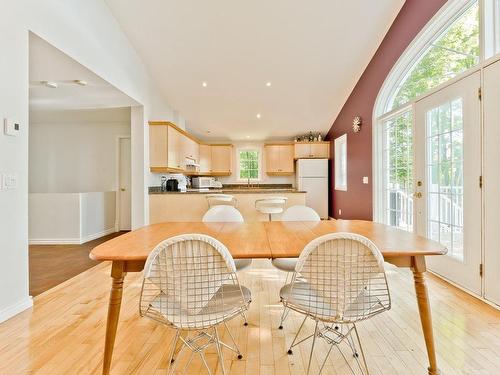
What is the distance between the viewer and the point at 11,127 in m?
2.14

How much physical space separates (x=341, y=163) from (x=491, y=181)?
4081 millimetres

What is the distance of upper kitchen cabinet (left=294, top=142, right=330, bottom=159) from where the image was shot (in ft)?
22.7

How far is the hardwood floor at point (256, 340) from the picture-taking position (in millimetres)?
1543

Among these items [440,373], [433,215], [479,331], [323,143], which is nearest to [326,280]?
[440,373]

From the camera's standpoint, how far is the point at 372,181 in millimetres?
4543

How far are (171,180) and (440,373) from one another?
4.45 metres

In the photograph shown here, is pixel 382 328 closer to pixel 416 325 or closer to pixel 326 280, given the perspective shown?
pixel 416 325

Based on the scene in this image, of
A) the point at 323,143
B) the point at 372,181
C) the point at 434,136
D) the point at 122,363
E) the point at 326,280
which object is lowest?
the point at 122,363

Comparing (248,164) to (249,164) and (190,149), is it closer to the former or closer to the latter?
(249,164)

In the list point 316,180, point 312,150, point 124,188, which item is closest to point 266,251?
point 124,188

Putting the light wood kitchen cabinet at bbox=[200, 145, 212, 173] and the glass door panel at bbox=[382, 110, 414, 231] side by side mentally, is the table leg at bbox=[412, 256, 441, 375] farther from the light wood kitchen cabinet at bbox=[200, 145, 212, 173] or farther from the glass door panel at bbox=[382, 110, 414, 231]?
the light wood kitchen cabinet at bbox=[200, 145, 212, 173]

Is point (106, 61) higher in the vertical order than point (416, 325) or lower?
higher

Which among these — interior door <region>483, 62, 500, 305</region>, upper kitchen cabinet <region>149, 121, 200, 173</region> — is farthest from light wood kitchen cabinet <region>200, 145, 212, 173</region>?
interior door <region>483, 62, 500, 305</region>

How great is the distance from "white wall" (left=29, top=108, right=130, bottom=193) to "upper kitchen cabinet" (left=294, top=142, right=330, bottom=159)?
4.02m
